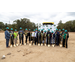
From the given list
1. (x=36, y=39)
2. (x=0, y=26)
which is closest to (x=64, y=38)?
(x=36, y=39)

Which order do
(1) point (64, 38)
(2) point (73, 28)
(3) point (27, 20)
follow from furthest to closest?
(3) point (27, 20), (2) point (73, 28), (1) point (64, 38)

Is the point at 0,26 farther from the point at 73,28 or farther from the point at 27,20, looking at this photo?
the point at 73,28

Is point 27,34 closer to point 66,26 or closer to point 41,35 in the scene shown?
point 41,35

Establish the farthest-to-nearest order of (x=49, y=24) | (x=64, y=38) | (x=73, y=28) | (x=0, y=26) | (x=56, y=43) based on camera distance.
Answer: (x=0, y=26) → (x=73, y=28) → (x=49, y=24) → (x=56, y=43) → (x=64, y=38)

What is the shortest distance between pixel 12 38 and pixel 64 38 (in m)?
4.90

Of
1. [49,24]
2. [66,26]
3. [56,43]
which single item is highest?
[66,26]

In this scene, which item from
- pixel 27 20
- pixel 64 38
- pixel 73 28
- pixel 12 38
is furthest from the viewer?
pixel 27 20

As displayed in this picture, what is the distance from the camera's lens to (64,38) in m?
5.17

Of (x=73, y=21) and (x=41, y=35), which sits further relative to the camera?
(x=73, y=21)

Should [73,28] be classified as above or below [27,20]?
below

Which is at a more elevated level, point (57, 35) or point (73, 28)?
point (73, 28)

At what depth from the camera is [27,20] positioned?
29.8 m

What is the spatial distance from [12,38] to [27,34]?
5.09ft

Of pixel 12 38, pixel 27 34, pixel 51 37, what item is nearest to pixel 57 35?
pixel 51 37
